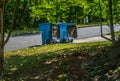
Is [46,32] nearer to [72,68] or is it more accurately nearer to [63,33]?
[63,33]

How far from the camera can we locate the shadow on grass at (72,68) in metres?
7.31

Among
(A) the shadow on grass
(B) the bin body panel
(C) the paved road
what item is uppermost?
(A) the shadow on grass

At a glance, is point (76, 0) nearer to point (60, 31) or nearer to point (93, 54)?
point (93, 54)

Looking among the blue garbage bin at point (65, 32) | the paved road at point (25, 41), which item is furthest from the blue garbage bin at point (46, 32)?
the paved road at point (25, 41)

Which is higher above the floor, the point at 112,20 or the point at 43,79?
the point at 112,20

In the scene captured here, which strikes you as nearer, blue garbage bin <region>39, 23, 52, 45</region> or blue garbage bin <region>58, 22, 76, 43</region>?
blue garbage bin <region>39, 23, 52, 45</region>

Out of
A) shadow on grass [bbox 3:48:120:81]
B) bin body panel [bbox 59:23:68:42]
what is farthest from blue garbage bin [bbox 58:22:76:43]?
shadow on grass [bbox 3:48:120:81]

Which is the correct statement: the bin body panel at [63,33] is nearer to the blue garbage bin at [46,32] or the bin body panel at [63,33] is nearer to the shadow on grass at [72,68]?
the blue garbage bin at [46,32]

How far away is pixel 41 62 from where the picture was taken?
9.64m

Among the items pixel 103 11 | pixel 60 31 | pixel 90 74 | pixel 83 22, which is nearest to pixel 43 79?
pixel 90 74

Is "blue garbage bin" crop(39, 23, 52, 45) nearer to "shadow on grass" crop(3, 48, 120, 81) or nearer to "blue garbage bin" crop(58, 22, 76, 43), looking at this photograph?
"blue garbage bin" crop(58, 22, 76, 43)

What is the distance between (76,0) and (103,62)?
12.7 feet

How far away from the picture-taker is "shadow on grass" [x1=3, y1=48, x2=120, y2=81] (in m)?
7.31

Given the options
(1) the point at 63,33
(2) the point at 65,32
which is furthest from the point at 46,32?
(2) the point at 65,32
